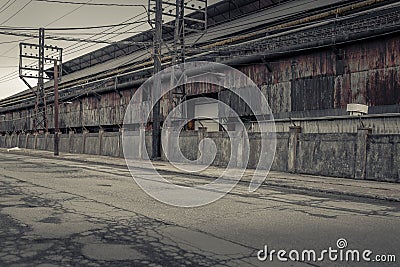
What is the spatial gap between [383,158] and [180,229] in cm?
1115

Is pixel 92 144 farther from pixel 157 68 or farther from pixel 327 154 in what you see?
pixel 327 154

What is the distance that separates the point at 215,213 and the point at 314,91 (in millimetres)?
15074

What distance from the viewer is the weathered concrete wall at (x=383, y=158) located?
49.5ft

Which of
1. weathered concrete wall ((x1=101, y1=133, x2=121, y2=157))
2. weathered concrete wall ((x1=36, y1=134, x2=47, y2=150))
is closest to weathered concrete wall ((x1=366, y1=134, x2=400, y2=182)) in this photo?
weathered concrete wall ((x1=101, y1=133, x2=121, y2=157))

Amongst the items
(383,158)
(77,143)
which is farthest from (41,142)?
(383,158)

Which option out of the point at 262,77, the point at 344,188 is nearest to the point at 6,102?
the point at 262,77

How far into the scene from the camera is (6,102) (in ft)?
268

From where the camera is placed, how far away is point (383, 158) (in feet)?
50.8

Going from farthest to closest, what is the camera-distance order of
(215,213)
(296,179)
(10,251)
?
(296,179)
(215,213)
(10,251)

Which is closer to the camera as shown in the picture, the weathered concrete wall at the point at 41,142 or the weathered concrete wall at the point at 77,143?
the weathered concrete wall at the point at 77,143

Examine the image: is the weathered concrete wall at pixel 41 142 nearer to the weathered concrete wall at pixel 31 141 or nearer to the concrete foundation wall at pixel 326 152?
the weathered concrete wall at pixel 31 141

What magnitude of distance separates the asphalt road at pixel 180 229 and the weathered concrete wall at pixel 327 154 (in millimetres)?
5890

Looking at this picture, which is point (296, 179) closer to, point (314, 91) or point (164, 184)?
point (164, 184)

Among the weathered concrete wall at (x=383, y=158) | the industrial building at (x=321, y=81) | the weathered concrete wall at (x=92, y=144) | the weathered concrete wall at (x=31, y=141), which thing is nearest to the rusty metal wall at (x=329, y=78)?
the industrial building at (x=321, y=81)
